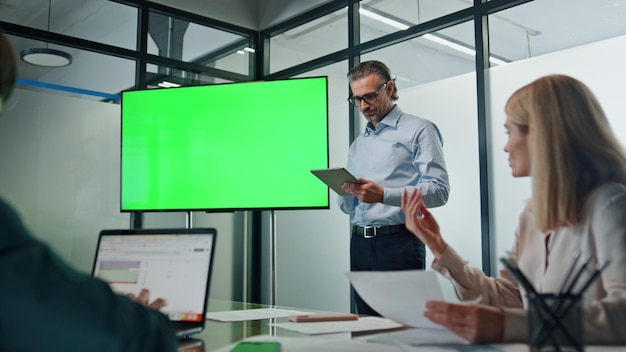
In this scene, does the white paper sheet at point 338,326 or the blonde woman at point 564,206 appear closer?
the blonde woman at point 564,206

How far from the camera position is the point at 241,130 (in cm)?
287

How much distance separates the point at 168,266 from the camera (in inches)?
55.9

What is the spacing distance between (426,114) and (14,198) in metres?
2.72

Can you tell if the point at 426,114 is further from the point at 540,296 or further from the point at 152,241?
the point at 540,296

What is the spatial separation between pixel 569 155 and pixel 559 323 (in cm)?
54

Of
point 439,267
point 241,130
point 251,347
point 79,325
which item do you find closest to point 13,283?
point 79,325

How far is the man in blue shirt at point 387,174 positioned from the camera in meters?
2.73

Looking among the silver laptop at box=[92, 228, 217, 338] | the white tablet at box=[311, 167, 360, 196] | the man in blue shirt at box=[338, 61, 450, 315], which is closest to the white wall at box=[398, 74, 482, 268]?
the man in blue shirt at box=[338, 61, 450, 315]

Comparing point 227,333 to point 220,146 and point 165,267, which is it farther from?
point 220,146

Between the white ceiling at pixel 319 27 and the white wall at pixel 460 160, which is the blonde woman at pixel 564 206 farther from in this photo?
the white wall at pixel 460 160

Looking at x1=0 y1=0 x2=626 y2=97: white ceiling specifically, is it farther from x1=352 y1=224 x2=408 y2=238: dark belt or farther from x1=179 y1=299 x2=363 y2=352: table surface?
x1=179 y1=299 x2=363 y2=352: table surface

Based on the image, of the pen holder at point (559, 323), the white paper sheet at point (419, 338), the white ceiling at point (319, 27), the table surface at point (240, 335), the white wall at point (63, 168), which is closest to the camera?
the pen holder at point (559, 323)

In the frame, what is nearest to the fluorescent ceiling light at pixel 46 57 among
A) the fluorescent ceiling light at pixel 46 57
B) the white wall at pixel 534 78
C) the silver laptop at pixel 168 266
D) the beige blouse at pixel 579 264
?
the fluorescent ceiling light at pixel 46 57

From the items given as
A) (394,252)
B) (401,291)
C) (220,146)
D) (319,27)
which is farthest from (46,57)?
(401,291)
